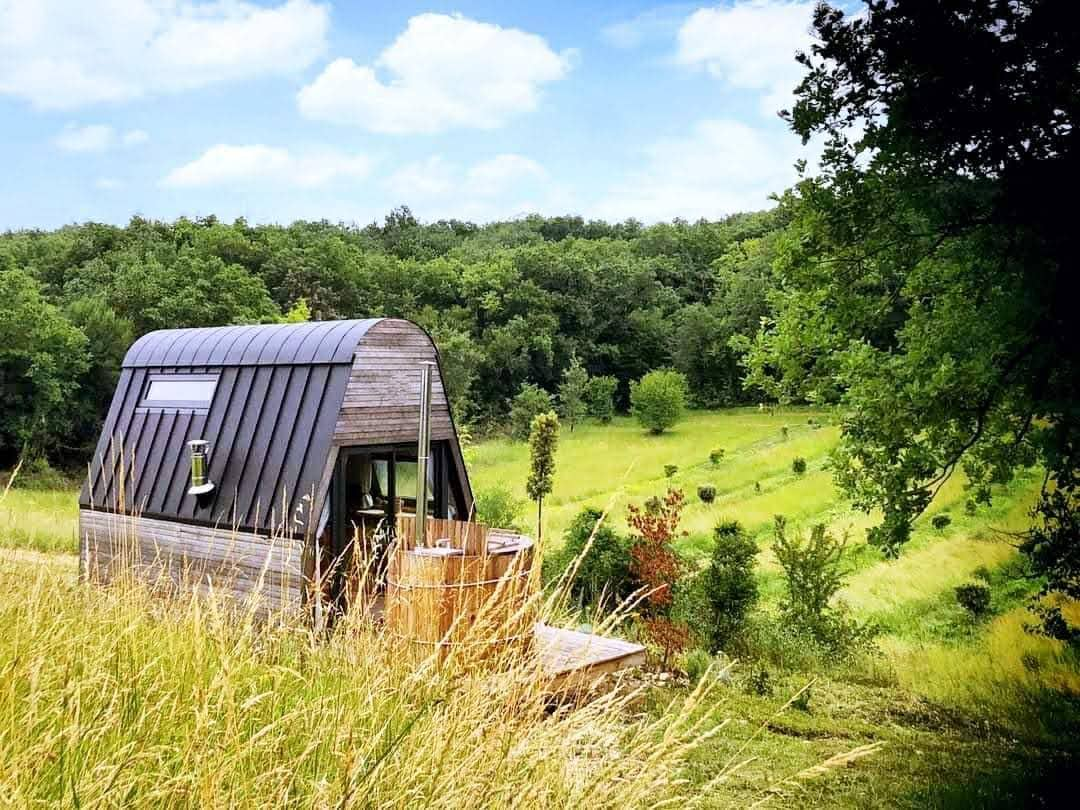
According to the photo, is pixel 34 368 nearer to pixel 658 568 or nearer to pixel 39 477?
pixel 39 477

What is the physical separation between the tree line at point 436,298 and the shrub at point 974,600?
15.3 metres

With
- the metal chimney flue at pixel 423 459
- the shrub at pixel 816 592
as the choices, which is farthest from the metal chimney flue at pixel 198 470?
the shrub at pixel 816 592

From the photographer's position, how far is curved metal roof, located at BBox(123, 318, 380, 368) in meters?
8.29

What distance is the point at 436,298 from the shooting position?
110 feet

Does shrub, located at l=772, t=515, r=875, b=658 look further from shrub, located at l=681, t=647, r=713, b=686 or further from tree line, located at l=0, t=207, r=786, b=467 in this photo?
tree line, located at l=0, t=207, r=786, b=467

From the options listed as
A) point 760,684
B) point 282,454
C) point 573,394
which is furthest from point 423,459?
point 573,394

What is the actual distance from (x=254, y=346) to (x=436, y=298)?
24.9 m

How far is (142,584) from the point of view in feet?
11.6

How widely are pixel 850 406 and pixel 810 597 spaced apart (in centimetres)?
306

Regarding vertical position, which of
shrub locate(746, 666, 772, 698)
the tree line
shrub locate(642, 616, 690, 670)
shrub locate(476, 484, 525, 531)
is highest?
the tree line

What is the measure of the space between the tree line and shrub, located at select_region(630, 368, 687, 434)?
1.89 meters

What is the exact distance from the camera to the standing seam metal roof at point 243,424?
26.2 ft

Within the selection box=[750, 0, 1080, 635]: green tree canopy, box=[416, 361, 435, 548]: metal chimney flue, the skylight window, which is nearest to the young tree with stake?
the skylight window

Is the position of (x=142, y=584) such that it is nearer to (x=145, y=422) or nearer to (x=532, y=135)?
(x=145, y=422)
